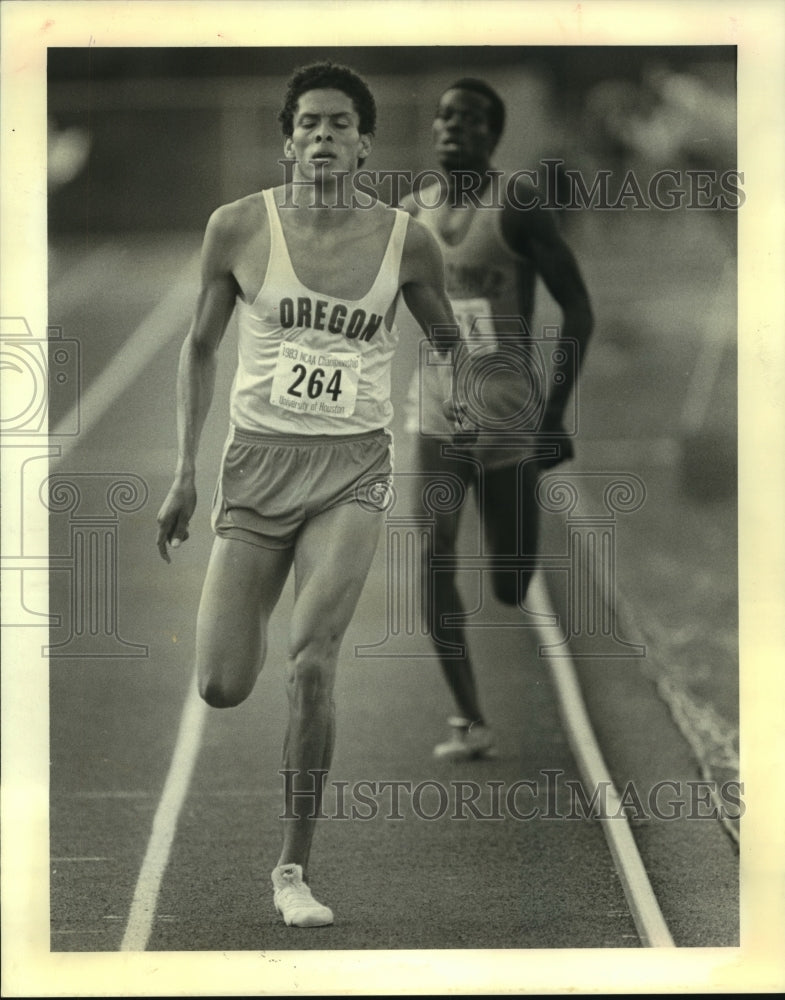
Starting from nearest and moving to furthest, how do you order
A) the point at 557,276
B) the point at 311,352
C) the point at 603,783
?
the point at 311,352 → the point at 557,276 → the point at 603,783

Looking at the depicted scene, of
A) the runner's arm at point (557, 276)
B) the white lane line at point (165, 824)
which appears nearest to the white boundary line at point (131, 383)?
the white lane line at point (165, 824)

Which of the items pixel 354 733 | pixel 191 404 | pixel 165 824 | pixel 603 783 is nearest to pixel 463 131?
pixel 191 404

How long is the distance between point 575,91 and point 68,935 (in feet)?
8.89

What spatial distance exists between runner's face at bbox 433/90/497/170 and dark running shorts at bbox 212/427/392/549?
30.9 inches

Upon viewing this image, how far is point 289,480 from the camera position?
227 inches

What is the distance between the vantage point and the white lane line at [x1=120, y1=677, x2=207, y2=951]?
5824 mm

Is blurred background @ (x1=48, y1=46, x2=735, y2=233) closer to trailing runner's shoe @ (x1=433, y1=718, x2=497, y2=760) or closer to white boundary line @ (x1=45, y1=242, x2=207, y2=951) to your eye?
white boundary line @ (x1=45, y1=242, x2=207, y2=951)

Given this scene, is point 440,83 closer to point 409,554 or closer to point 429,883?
point 409,554

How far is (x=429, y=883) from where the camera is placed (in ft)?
19.2

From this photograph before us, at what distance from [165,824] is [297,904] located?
436 millimetres

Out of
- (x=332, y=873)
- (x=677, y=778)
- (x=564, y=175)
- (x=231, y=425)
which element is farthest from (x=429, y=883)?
(x=564, y=175)

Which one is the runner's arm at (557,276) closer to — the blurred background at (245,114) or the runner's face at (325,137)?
the blurred background at (245,114)

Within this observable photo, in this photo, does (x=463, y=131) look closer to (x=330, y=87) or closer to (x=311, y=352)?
(x=330, y=87)

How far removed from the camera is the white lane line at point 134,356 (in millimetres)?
5801
